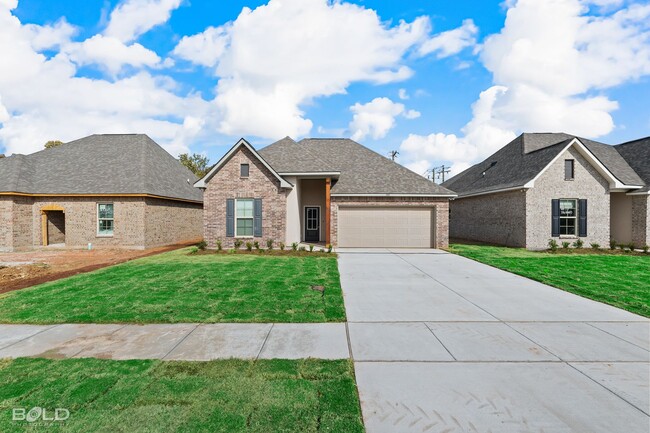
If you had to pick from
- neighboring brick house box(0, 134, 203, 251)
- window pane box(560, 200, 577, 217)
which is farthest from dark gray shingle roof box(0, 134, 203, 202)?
window pane box(560, 200, 577, 217)

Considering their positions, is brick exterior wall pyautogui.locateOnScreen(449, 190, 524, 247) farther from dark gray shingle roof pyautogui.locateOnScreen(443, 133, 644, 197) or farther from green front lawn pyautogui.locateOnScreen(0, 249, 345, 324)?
green front lawn pyautogui.locateOnScreen(0, 249, 345, 324)

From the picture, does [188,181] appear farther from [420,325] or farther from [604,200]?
[604,200]

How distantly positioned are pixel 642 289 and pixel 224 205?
1644 centimetres

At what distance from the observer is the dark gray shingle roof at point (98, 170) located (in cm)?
1636

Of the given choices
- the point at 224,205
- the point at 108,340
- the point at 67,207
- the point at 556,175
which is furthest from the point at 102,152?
the point at 556,175

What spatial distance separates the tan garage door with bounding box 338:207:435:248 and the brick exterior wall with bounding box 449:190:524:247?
5171mm

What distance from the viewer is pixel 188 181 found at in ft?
74.8

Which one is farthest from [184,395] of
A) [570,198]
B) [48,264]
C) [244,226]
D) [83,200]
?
[570,198]

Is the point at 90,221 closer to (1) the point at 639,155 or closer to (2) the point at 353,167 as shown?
(2) the point at 353,167

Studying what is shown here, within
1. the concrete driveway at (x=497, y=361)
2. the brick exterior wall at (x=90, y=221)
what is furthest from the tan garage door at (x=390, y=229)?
the brick exterior wall at (x=90, y=221)

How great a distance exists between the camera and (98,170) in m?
17.6

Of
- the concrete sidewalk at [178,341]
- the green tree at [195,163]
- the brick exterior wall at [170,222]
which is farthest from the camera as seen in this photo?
the green tree at [195,163]

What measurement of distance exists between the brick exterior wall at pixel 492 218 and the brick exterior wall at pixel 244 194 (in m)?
13.8

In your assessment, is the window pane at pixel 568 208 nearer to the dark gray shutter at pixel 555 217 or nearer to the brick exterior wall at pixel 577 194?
the brick exterior wall at pixel 577 194
